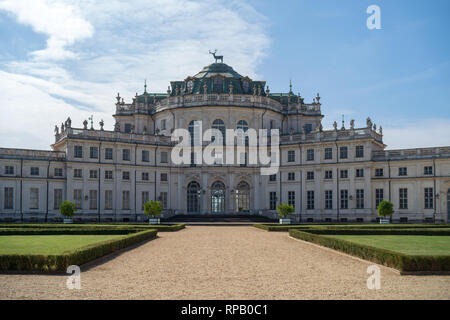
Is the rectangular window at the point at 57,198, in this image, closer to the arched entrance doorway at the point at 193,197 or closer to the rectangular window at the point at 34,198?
the rectangular window at the point at 34,198

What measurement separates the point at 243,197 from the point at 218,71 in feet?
65.1

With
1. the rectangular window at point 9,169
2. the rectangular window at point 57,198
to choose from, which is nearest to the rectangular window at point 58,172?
the rectangular window at point 57,198

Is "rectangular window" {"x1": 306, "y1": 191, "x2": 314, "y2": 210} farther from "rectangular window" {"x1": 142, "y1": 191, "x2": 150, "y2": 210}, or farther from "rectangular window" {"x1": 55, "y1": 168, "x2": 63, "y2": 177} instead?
"rectangular window" {"x1": 55, "y1": 168, "x2": 63, "y2": 177}

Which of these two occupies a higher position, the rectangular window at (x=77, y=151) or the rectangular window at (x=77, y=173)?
the rectangular window at (x=77, y=151)

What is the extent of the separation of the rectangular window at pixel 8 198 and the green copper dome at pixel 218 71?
30.5m

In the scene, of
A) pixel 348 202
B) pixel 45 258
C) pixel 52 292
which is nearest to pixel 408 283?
pixel 52 292

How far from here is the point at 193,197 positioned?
67.5 meters

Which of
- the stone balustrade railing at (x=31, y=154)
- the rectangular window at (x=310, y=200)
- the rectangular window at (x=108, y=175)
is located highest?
the stone balustrade railing at (x=31, y=154)

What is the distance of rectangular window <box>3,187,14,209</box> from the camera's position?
5616 cm

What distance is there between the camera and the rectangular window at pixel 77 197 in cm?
6014

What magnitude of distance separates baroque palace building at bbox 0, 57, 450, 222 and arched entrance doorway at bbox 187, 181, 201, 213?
0.14 meters
